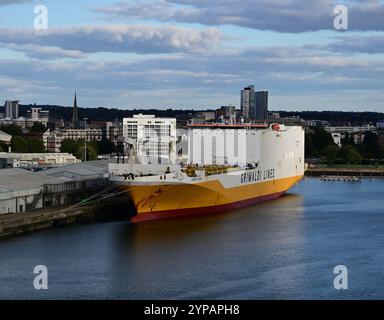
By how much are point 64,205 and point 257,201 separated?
5.53 meters

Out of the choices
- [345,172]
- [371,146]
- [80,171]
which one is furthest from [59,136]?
[80,171]

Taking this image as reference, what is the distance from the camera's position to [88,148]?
3812 cm

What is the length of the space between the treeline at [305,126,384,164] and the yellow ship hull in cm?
2231

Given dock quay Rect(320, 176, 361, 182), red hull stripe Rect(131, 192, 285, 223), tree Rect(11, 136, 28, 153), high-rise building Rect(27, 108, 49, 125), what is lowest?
dock quay Rect(320, 176, 361, 182)

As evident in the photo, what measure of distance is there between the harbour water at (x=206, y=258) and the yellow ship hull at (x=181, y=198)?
0.39m

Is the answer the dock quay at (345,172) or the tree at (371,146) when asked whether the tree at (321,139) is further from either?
the dock quay at (345,172)

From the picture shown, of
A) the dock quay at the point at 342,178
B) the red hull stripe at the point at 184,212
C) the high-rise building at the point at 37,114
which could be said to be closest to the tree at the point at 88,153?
the dock quay at the point at 342,178

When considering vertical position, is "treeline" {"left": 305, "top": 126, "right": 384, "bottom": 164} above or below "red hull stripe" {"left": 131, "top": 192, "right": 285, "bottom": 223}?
above

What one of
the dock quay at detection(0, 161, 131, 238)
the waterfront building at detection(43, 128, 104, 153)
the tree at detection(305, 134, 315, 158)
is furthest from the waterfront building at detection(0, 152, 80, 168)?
the tree at detection(305, 134, 315, 158)

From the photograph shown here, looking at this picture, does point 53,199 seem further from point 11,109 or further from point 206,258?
point 11,109

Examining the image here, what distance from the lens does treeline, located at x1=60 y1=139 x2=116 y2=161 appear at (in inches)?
1473

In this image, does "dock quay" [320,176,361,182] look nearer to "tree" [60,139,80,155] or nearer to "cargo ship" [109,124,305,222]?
"cargo ship" [109,124,305,222]
